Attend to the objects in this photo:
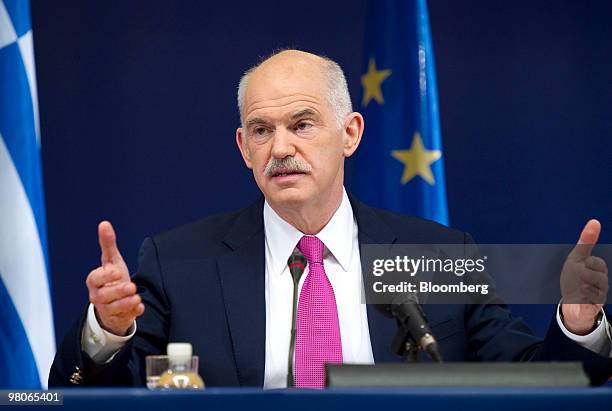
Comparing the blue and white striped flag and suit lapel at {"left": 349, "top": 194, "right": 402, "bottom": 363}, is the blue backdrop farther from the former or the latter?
suit lapel at {"left": 349, "top": 194, "right": 402, "bottom": 363}

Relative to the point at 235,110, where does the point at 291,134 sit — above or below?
below

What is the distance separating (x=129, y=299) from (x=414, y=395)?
81cm

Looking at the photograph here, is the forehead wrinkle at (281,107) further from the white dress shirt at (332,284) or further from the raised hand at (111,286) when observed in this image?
the raised hand at (111,286)

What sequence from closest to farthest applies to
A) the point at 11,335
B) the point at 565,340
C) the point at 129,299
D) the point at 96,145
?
the point at 129,299 < the point at 565,340 < the point at 11,335 < the point at 96,145

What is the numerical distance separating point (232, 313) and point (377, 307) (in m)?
0.42

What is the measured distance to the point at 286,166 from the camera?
2555 mm

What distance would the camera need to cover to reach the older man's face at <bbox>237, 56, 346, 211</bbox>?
100 inches

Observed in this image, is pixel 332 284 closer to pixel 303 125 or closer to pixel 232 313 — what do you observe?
pixel 232 313

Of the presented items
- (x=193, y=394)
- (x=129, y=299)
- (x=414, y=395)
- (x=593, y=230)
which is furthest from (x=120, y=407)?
(x=593, y=230)

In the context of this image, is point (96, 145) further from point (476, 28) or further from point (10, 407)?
point (10, 407)

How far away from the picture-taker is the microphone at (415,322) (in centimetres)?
168

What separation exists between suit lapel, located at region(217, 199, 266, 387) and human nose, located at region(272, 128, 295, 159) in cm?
23

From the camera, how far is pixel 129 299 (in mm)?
1919

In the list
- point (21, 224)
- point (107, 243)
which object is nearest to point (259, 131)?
point (107, 243)
